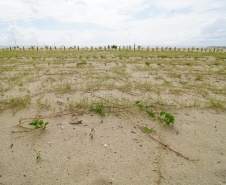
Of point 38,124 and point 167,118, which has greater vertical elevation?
point 167,118

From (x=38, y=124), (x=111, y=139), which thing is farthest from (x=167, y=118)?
(x=38, y=124)

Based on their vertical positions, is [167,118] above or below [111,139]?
above

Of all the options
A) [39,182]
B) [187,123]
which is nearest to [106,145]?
[39,182]

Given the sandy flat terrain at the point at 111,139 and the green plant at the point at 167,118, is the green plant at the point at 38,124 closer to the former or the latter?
the sandy flat terrain at the point at 111,139

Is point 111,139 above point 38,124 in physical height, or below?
below

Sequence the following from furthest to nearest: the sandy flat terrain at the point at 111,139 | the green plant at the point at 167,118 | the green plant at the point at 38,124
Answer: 1. the green plant at the point at 167,118
2. the green plant at the point at 38,124
3. the sandy flat terrain at the point at 111,139

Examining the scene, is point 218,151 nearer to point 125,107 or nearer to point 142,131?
point 142,131

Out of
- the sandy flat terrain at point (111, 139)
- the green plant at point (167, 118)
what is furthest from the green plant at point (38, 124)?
the green plant at point (167, 118)

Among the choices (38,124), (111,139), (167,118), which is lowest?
(111,139)

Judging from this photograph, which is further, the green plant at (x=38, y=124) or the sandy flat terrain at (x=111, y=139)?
the green plant at (x=38, y=124)

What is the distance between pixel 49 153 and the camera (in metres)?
2.17

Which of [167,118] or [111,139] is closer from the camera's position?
[111,139]

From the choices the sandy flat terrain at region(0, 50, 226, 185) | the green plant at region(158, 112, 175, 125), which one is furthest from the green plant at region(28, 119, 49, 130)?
the green plant at region(158, 112, 175, 125)

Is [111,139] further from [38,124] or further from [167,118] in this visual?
[38,124]
